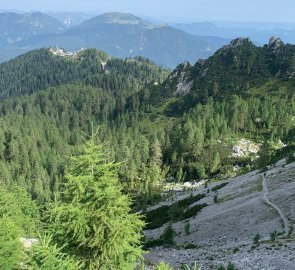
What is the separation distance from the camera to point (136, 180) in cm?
13300

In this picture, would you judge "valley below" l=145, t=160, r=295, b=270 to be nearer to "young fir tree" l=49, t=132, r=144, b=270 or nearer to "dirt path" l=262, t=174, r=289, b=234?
"dirt path" l=262, t=174, r=289, b=234

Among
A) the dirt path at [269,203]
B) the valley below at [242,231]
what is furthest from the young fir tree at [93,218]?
the dirt path at [269,203]

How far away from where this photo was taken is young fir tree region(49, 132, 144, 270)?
22094 millimetres

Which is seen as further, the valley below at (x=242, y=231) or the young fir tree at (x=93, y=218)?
the valley below at (x=242, y=231)

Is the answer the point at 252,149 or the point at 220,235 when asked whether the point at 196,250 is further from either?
the point at 252,149

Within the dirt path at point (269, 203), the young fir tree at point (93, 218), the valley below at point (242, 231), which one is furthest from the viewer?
the dirt path at point (269, 203)

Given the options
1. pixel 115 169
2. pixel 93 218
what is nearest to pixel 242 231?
pixel 115 169

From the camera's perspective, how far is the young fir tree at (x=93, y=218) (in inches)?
870

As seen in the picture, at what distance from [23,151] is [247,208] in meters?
137

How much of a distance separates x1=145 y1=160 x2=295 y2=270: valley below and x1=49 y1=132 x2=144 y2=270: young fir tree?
18477mm

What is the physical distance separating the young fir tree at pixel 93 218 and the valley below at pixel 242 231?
18.5m

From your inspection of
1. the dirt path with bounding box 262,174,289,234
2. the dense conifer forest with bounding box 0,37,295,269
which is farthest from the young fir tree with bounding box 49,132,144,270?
the dirt path with bounding box 262,174,289,234

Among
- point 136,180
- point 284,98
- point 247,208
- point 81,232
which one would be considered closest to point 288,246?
point 247,208

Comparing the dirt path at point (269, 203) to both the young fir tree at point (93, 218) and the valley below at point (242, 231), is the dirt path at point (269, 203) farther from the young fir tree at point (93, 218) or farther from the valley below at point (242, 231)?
the young fir tree at point (93, 218)
